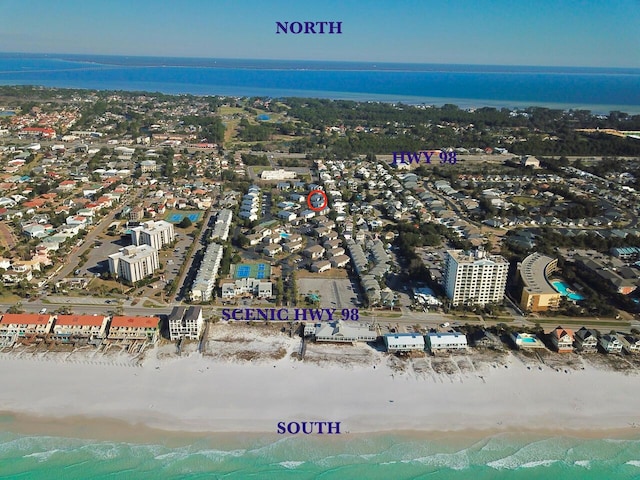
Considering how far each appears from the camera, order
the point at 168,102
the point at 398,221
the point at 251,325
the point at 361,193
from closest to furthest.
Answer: the point at 251,325 < the point at 398,221 < the point at 361,193 < the point at 168,102

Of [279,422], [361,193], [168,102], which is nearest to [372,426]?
[279,422]

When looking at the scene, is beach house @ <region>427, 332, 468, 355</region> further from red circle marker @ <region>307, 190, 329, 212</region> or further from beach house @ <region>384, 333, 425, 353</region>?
red circle marker @ <region>307, 190, 329, 212</region>

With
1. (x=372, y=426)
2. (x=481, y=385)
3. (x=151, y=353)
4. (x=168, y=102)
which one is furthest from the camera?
(x=168, y=102)

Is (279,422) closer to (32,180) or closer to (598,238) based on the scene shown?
(598,238)

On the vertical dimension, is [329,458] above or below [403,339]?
below

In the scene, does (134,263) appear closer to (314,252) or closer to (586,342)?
(314,252)

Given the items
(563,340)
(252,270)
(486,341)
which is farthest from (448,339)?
(252,270)
